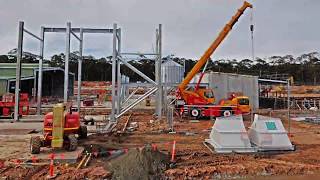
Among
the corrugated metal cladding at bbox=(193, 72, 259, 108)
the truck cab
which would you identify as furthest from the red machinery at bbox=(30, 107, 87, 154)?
the corrugated metal cladding at bbox=(193, 72, 259, 108)

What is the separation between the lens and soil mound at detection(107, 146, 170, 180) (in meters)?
8.76

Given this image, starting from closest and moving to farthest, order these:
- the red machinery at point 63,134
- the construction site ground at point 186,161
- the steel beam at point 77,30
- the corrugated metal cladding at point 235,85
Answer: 1. the construction site ground at point 186,161
2. the red machinery at point 63,134
3. the steel beam at point 77,30
4. the corrugated metal cladding at point 235,85

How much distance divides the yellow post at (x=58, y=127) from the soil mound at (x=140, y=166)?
2.49 metres

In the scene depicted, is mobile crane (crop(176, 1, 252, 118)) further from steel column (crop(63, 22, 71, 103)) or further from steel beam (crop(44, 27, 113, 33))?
steel column (crop(63, 22, 71, 103))

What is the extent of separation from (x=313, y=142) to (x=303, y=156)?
3655 millimetres

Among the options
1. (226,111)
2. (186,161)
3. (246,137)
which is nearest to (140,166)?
(186,161)

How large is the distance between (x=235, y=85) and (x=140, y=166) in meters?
31.4

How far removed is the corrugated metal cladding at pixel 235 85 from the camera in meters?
37.4

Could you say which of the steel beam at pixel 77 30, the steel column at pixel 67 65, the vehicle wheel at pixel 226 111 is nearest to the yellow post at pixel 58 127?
the steel column at pixel 67 65

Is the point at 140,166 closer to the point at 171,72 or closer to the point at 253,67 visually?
the point at 171,72

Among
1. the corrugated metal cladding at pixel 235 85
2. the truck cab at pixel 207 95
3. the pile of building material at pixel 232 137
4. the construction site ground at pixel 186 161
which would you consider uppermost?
the corrugated metal cladding at pixel 235 85

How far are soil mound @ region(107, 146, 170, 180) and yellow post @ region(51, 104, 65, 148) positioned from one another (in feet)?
8.16

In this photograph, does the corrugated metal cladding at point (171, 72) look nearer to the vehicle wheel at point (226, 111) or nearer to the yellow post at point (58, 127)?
the vehicle wheel at point (226, 111)

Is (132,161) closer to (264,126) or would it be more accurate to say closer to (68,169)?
(68,169)
